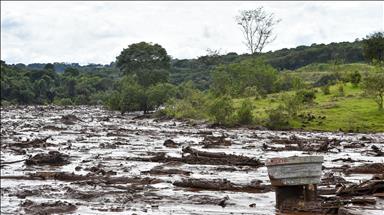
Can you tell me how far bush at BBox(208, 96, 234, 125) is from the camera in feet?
210

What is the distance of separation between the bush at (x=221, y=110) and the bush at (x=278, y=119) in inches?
190

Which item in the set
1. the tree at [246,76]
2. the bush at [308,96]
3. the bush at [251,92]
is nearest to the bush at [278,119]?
the bush at [308,96]

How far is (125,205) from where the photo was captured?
1906cm

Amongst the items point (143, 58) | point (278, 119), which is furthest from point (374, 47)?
Answer: point (143, 58)

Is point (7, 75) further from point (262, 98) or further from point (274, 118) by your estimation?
point (274, 118)

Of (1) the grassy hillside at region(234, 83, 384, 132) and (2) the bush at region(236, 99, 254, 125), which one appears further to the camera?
(2) the bush at region(236, 99, 254, 125)

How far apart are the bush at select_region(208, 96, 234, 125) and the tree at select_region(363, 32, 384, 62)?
2977cm

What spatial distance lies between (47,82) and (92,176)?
454ft

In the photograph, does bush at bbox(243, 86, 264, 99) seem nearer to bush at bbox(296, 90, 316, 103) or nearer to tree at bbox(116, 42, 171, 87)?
bush at bbox(296, 90, 316, 103)

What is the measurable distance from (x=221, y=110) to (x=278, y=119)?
22.5 ft

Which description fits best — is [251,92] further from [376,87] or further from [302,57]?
[302,57]

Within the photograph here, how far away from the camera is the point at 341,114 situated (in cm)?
6194

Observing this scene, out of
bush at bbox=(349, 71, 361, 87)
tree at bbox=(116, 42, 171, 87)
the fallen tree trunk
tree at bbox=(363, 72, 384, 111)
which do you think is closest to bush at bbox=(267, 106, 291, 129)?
tree at bbox=(363, 72, 384, 111)

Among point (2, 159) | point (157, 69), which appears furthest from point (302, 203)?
point (157, 69)
